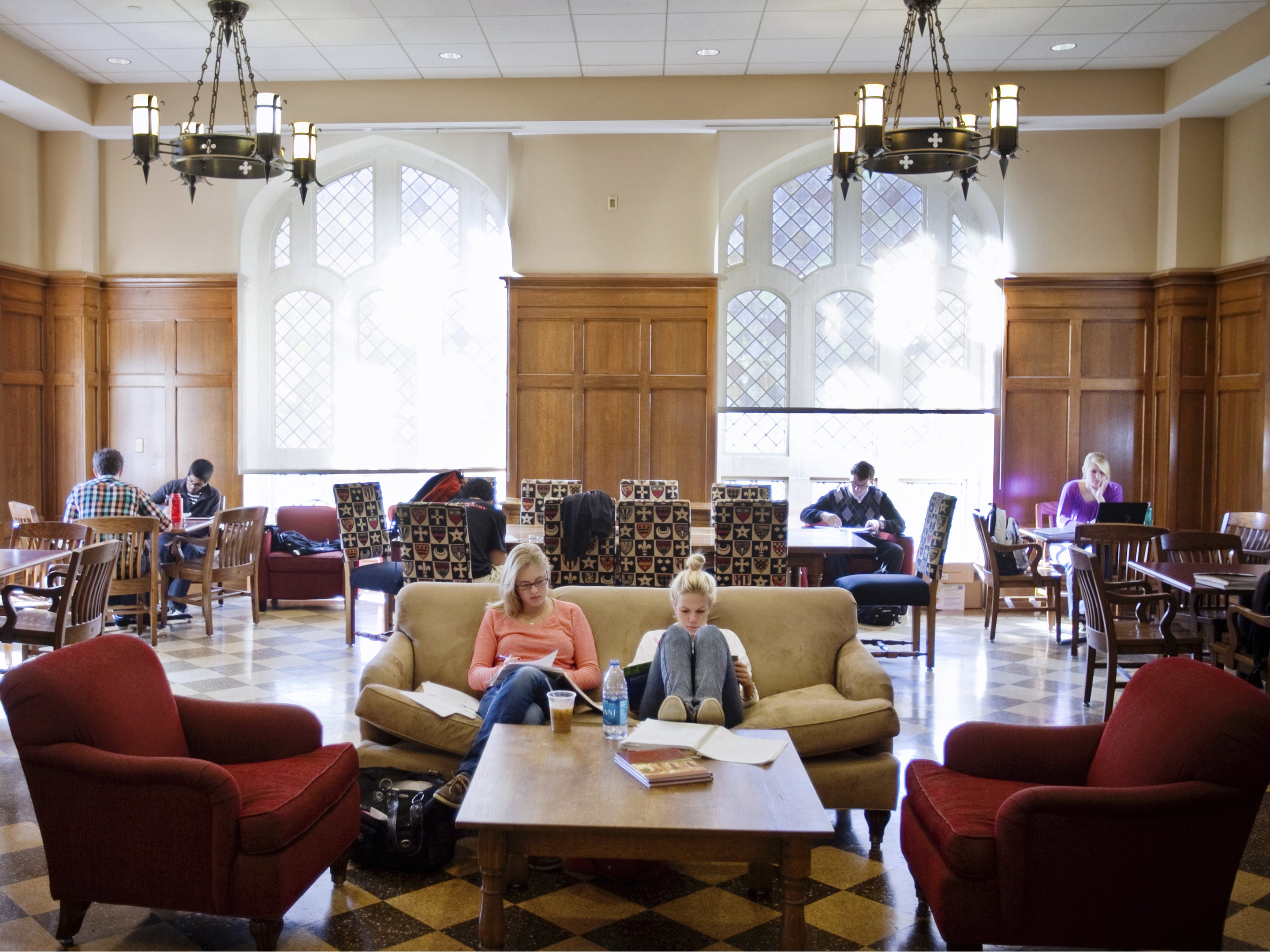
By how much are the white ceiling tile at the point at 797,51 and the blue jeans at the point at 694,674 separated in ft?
17.4

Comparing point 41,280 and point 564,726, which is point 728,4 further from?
point 41,280

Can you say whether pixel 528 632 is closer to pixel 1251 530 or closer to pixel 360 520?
pixel 360 520

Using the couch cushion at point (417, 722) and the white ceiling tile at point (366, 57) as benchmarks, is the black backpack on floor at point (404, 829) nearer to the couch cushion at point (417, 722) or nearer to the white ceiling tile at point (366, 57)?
the couch cushion at point (417, 722)

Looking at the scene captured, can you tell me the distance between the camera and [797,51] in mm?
7699

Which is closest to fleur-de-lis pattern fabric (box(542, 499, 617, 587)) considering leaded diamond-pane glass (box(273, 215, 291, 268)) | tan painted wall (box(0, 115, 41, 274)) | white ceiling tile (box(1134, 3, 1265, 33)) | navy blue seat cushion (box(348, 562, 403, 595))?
navy blue seat cushion (box(348, 562, 403, 595))

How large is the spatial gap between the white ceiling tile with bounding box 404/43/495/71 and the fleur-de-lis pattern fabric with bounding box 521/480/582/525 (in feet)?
10.5

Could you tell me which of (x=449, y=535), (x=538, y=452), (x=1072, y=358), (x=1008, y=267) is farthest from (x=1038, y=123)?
(x=449, y=535)

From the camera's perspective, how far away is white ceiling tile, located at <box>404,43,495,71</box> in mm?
7613

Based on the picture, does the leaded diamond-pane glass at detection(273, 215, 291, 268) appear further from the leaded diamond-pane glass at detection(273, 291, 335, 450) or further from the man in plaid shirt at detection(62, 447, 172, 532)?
the man in plaid shirt at detection(62, 447, 172, 532)

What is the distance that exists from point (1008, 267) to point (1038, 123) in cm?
112

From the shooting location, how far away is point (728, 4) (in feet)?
22.4

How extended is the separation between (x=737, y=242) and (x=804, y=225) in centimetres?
58

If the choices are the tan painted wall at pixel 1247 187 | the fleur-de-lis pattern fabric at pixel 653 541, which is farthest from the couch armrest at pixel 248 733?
the tan painted wall at pixel 1247 187

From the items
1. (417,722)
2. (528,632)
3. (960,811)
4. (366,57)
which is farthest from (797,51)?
(960,811)
